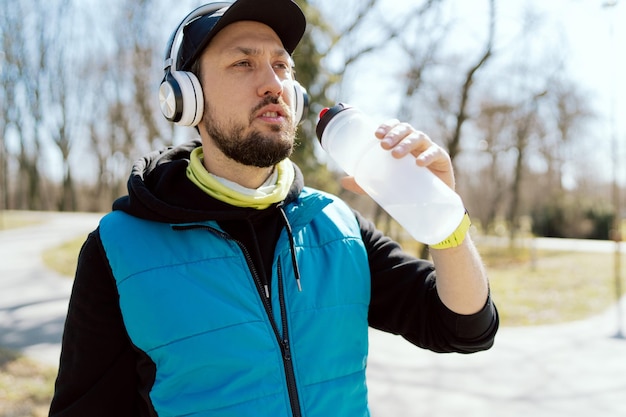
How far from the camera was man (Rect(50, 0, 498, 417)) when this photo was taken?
148 centimetres

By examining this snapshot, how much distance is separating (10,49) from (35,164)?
13332 mm

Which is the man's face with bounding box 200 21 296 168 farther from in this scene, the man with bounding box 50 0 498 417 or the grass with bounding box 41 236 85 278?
the grass with bounding box 41 236 85 278

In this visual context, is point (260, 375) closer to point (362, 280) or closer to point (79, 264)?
point (362, 280)

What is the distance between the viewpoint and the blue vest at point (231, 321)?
1470 mm

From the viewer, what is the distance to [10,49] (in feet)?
87.0

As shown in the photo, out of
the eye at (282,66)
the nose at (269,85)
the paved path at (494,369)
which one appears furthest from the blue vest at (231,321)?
the paved path at (494,369)

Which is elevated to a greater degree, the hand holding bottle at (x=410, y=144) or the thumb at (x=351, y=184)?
the hand holding bottle at (x=410, y=144)

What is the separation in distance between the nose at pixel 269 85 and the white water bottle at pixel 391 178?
7.9 inches

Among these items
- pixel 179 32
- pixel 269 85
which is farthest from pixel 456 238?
pixel 179 32

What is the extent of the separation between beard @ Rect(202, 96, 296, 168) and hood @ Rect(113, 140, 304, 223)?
163mm

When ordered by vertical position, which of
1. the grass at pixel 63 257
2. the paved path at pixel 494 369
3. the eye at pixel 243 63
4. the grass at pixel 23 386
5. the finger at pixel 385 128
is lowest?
the paved path at pixel 494 369

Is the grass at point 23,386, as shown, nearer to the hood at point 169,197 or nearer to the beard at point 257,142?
the hood at point 169,197

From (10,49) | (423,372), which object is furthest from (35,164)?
(423,372)

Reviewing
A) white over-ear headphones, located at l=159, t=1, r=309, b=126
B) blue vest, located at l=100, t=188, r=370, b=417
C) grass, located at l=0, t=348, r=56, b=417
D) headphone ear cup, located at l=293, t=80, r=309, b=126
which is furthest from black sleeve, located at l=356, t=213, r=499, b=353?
grass, located at l=0, t=348, r=56, b=417
